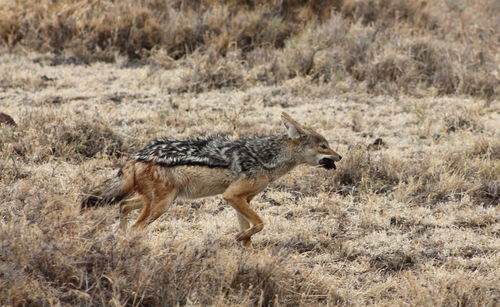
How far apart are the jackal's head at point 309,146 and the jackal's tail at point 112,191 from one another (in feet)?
5.31

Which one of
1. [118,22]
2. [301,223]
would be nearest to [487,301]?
[301,223]

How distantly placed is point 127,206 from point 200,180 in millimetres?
717

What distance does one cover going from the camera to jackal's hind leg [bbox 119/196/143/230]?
6.25m

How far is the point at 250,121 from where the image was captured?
33.1 feet

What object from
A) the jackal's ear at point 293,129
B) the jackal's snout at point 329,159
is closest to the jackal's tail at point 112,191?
the jackal's ear at point 293,129

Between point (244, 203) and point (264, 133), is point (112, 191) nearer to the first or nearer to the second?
point (244, 203)

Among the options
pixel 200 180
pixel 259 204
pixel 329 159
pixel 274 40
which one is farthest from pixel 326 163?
pixel 274 40

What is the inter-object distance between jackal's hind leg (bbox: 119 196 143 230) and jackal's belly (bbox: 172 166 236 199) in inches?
14.7

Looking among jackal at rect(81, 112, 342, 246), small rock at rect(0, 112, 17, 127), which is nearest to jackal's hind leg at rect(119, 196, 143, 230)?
jackal at rect(81, 112, 342, 246)

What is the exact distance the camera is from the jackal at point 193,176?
605 cm

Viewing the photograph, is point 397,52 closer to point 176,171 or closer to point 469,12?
point 469,12

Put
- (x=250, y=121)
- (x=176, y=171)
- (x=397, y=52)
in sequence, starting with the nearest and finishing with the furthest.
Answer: (x=176, y=171) < (x=250, y=121) < (x=397, y=52)

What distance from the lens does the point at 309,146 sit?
6898 millimetres

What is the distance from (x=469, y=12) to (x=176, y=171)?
42.5 feet
